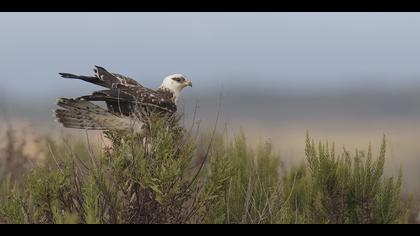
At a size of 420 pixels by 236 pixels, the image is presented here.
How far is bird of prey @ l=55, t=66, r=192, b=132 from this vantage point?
736 centimetres

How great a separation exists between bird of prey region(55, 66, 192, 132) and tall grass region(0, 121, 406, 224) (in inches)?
32.7

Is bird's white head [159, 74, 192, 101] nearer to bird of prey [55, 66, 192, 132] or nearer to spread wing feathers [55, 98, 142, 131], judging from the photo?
bird of prey [55, 66, 192, 132]

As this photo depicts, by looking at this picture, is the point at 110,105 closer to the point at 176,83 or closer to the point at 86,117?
the point at 86,117

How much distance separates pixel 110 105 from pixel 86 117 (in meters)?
0.25

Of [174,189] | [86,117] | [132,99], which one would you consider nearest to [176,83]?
[132,99]

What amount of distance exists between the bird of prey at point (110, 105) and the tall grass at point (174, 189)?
32.7 inches

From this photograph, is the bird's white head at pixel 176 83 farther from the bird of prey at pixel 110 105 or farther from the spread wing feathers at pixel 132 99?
the bird of prey at pixel 110 105

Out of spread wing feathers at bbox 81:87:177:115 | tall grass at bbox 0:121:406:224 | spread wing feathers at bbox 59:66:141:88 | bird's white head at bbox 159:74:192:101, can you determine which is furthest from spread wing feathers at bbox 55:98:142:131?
bird's white head at bbox 159:74:192:101

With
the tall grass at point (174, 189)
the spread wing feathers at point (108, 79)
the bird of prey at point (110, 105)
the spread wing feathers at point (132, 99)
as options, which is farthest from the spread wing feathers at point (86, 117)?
the tall grass at point (174, 189)

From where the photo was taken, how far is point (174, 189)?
570 cm
